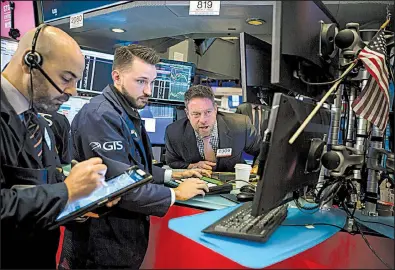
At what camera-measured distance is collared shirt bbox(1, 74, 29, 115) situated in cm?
101

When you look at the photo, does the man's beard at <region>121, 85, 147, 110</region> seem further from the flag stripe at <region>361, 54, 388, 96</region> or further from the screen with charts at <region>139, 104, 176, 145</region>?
the screen with charts at <region>139, 104, 176, 145</region>

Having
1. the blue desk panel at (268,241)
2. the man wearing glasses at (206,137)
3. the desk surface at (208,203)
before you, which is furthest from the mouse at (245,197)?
the man wearing glasses at (206,137)

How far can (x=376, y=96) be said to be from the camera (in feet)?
3.96

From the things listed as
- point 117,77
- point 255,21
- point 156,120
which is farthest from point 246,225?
→ point 156,120

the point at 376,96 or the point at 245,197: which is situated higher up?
the point at 376,96

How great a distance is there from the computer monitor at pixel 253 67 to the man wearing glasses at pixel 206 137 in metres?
0.99

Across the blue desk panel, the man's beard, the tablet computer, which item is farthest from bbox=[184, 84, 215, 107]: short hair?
the tablet computer

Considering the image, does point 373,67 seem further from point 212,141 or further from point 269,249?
point 212,141

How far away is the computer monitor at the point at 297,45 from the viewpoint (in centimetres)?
95

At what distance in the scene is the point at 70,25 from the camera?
2416 millimetres

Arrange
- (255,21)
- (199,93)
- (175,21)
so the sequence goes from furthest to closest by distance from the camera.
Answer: (199,93) < (175,21) < (255,21)

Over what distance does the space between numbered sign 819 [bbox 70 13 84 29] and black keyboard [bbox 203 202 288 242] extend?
174 centimetres

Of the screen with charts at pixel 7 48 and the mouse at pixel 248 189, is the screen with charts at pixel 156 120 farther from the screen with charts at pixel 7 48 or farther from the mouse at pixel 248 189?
the mouse at pixel 248 189

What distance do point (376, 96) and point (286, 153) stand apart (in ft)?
1.42
